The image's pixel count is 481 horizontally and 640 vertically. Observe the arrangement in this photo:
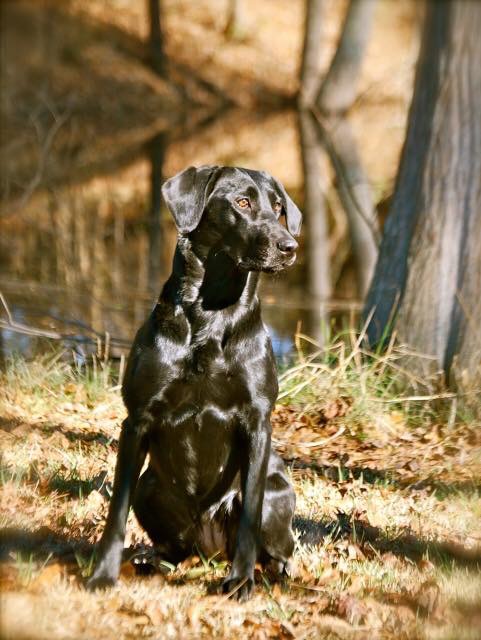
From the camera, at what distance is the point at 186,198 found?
430cm

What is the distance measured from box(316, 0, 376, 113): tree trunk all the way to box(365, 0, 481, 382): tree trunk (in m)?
18.7

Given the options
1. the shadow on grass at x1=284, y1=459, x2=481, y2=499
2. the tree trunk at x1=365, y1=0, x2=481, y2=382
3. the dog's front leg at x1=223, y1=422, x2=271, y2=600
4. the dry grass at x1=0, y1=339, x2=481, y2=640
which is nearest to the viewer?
the dry grass at x1=0, y1=339, x2=481, y2=640

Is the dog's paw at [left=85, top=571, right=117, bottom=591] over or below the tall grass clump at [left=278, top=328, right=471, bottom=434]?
below

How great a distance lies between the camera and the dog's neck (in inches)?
167

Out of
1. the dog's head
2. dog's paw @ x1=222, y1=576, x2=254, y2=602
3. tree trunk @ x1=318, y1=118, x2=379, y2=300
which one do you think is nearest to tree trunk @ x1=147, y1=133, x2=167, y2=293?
tree trunk @ x1=318, y1=118, x2=379, y2=300

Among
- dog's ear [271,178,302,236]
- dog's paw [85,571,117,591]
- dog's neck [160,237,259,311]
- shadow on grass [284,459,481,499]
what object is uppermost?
dog's ear [271,178,302,236]

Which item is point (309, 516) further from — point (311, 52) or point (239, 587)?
point (311, 52)

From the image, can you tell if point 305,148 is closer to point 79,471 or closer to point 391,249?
point 391,249

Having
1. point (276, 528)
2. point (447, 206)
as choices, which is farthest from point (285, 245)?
point (447, 206)

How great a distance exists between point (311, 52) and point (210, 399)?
2588cm

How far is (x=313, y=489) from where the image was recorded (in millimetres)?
5375

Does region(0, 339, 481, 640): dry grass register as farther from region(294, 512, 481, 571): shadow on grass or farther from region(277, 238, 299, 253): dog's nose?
region(277, 238, 299, 253): dog's nose

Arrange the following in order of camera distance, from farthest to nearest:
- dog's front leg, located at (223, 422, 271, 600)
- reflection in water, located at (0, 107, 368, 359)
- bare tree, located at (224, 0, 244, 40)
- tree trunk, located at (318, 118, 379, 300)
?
bare tree, located at (224, 0, 244, 40) → tree trunk, located at (318, 118, 379, 300) → reflection in water, located at (0, 107, 368, 359) → dog's front leg, located at (223, 422, 271, 600)

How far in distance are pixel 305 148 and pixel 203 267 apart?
1790cm
